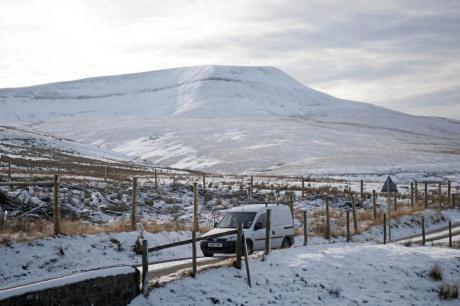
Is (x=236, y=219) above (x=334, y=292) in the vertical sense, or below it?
above

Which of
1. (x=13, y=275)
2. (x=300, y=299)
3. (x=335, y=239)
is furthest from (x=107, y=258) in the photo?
(x=335, y=239)

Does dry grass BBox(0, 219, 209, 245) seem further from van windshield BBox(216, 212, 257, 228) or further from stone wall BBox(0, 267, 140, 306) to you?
stone wall BBox(0, 267, 140, 306)

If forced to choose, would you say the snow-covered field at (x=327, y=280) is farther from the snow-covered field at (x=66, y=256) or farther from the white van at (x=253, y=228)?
the snow-covered field at (x=66, y=256)

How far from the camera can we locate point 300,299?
13227 mm

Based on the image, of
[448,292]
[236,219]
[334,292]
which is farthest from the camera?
[236,219]

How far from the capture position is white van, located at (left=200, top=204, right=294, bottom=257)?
18.1 m

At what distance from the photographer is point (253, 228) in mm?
18625

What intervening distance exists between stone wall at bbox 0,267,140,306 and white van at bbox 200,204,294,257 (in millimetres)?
6989

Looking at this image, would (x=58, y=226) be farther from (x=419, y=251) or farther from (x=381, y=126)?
(x=381, y=126)

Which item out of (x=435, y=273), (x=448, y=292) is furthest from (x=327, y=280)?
(x=435, y=273)

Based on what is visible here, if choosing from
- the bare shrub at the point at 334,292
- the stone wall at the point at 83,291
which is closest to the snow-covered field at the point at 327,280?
the bare shrub at the point at 334,292

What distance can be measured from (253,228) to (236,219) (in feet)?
2.95

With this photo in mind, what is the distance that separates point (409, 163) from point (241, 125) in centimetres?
6164

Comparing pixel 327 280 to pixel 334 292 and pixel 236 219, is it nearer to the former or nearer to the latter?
pixel 334 292
